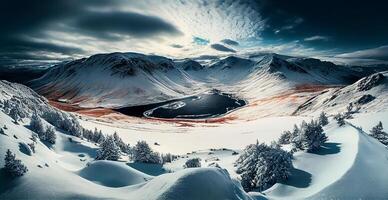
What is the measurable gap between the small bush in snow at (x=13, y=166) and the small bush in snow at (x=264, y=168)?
10.9 m

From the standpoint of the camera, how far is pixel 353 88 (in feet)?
262

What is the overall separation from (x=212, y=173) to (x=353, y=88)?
76135 mm

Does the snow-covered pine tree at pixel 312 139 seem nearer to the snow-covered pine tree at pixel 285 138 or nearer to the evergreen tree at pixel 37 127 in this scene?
the snow-covered pine tree at pixel 285 138

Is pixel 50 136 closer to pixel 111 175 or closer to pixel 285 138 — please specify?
pixel 111 175

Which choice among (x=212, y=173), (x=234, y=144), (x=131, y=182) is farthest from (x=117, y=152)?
(x=234, y=144)

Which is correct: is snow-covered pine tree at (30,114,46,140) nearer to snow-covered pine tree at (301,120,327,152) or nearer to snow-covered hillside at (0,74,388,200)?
snow-covered hillside at (0,74,388,200)

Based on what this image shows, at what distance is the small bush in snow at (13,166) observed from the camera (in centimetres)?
1398

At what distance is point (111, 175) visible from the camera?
16.5 m

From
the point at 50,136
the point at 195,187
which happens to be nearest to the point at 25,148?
the point at 50,136

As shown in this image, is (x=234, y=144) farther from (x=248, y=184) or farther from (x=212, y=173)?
(x=212, y=173)

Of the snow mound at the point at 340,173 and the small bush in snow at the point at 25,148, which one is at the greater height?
the small bush in snow at the point at 25,148

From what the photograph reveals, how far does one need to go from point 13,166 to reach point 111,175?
4.28m

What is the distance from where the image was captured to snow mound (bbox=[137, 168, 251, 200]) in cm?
1195

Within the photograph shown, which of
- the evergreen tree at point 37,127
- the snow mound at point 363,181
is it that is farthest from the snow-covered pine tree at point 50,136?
the snow mound at point 363,181
